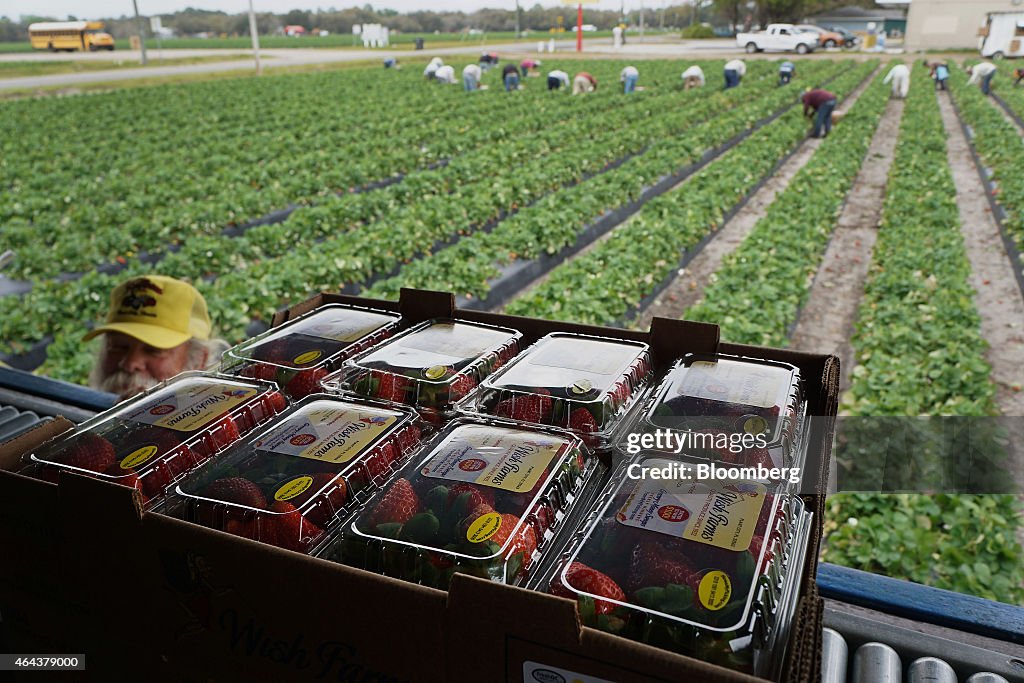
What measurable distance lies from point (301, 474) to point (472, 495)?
0.31 m

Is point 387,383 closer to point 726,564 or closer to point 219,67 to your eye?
point 726,564

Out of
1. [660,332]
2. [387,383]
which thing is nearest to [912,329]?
[660,332]

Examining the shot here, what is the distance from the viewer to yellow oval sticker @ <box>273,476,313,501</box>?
1.18 m

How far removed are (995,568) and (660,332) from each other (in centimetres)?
244

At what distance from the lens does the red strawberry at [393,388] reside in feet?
5.20

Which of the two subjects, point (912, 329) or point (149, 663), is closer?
point (149, 663)

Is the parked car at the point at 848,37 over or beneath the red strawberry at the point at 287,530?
over

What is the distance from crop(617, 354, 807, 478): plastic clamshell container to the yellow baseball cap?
181cm

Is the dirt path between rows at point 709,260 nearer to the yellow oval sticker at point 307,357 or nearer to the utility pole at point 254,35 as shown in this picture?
the yellow oval sticker at point 307,357

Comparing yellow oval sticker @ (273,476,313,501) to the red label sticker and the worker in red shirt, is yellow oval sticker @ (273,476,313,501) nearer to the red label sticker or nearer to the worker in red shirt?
the red label sticker

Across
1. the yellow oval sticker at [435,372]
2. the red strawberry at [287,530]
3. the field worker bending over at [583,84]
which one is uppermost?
the field worker bending over at [583,84]

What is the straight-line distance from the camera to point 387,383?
1.60 meters

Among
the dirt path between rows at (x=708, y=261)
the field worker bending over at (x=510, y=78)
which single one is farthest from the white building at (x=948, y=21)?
the dirt path between rows at (x=708, y=261)

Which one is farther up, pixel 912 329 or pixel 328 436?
pixel 328 436
